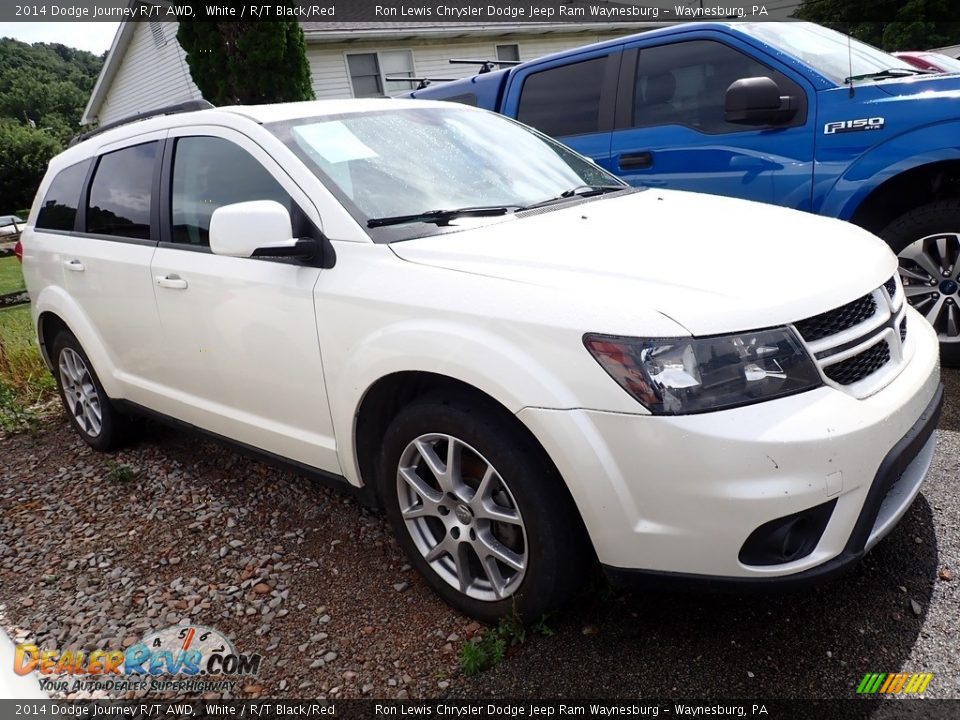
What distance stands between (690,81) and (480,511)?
141 inches

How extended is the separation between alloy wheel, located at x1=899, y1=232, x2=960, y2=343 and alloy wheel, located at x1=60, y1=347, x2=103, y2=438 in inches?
182

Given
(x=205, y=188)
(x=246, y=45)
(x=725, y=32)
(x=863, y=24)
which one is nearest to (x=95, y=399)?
(x=205, y=188)

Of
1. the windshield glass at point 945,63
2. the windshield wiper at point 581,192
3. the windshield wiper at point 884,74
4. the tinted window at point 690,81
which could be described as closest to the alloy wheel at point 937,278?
the windshield wiper at point 884,74

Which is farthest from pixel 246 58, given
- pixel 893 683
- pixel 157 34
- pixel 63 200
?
pixel 893 683

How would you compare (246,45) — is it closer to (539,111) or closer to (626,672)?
(539,111)

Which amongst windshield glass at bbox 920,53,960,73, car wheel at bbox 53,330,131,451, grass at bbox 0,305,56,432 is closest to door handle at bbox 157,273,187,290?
car wheel at bbox 53,330,131,451

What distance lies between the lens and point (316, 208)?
2646 millimetres

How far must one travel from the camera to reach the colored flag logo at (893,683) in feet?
6.70

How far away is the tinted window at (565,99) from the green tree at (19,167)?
40.8m

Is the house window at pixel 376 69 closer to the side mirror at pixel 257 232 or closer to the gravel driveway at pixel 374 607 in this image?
the gravel driveway at pixel 374 607

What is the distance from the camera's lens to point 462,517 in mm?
2424

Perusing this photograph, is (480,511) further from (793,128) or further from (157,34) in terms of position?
(157,34)

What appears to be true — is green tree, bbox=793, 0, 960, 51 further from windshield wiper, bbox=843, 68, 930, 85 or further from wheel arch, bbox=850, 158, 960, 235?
wheel arch, bbox=850, 158, 960, 235

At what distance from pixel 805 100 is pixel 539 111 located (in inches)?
81.2
